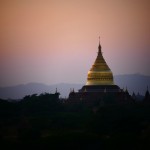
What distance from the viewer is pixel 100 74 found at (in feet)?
361

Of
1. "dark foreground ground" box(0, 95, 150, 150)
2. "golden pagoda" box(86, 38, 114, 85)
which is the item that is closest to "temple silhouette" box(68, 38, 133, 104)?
"golden pagoda" box(86, 38, 114, 85)

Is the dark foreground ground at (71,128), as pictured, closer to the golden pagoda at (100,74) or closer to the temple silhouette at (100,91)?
the temple silhouette at (100,91)

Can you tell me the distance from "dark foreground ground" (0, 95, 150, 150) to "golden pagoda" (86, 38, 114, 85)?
1201cm

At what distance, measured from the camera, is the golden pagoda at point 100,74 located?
358 feet

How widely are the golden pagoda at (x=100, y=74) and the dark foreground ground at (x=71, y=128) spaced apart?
12.0 metres

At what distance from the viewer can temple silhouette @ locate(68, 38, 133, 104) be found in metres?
104

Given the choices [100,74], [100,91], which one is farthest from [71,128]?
[100,74]

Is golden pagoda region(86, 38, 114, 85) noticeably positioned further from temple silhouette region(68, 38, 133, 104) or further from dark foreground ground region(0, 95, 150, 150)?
dark foreground ground region(0, 95, 150, 150)

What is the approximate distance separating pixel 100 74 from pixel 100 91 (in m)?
4.64

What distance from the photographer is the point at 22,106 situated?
94.6m

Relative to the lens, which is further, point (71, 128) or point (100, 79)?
point (100, 79)

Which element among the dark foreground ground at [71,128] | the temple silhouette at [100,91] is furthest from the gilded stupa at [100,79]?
the dark foreground ground at [71,128]

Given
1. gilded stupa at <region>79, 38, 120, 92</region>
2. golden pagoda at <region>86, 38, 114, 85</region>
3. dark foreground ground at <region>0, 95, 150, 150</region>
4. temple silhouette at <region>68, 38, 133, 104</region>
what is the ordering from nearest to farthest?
dark foreground ground at <region>0, 95, 150, 150</region> → temple silhouette at <region>68, 38, 133, 104</region> → gilded stupa at <region>79, 38, 120, 92</region> → golden pagoda at <region>86, 38, 114, 85</region>

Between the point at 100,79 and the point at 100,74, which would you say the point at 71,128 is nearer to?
the point at 100,79
